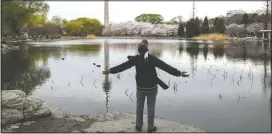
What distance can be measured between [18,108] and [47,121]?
674mm

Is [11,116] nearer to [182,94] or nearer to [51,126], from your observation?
[51,126]

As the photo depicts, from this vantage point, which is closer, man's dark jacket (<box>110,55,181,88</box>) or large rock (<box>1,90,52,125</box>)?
man's dark jacket (<box>110,55,181,88</box>)

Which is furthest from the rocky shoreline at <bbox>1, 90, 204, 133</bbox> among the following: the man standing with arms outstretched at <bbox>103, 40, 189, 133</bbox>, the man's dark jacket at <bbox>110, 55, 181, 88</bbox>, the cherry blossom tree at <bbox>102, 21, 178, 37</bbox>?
the cherry blossom tree at <bbox>102, 21, 178, 37</bbox>

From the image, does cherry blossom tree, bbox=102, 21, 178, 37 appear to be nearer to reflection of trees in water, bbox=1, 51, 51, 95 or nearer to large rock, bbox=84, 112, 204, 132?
reflection of trees in water, bbox=1, 51, 51, 95

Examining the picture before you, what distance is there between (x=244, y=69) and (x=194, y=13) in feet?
255

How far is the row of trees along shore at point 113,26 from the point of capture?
58.7m

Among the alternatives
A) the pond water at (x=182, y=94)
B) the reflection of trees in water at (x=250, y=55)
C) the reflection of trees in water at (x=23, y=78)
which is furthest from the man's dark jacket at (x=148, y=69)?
the reflection of trees in water at (x=250, y=55)

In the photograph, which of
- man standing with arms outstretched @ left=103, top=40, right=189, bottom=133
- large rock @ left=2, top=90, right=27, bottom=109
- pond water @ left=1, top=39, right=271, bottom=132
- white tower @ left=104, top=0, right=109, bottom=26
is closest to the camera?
man standing with arms outstretched @ left=103, top=40, right=189, bottom=133

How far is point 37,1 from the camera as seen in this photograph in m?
60.7

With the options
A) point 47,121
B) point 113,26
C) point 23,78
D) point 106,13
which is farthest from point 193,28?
point 47,121

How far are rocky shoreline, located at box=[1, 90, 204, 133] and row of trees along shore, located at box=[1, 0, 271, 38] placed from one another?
1537 inches

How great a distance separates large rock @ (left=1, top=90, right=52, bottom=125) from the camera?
6.99m

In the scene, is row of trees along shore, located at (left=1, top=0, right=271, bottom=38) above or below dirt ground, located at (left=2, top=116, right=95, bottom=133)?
above

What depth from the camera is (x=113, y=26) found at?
356 feet
